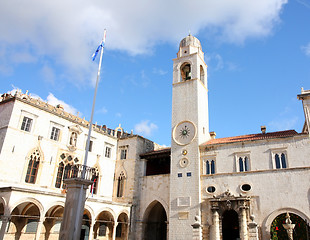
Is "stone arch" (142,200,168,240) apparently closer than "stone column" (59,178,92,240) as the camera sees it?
No

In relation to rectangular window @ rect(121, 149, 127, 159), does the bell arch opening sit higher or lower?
higher

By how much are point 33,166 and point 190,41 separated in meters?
21.9

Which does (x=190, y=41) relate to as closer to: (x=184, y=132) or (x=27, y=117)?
(x=184, y=132)

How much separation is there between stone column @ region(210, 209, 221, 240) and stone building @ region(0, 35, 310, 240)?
81 millimetres

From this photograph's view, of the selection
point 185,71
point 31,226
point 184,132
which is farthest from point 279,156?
point 31,226

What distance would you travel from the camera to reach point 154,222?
3019 centimetres

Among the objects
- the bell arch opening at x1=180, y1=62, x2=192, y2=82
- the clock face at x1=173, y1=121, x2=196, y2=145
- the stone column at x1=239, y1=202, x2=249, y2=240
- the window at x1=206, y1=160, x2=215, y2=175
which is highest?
the bell arch opening at x1=180, y1=62, x2=192, y2=82

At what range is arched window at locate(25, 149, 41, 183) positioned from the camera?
23516 mm

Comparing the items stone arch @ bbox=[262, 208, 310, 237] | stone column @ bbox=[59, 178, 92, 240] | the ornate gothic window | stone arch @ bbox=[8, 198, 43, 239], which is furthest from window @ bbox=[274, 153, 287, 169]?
stone arch @ bbox=[8, 198, 43, 239]

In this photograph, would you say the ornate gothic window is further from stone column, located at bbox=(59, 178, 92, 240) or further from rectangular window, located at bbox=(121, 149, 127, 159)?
stone column, located at bbox=(59, 178, 92, 240)

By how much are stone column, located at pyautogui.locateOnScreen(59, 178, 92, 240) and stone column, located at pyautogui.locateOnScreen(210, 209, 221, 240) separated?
47.8 feet

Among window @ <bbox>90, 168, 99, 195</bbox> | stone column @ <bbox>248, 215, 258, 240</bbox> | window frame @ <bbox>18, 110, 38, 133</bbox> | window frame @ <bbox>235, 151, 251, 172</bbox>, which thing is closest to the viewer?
stone column @ <bbox>248, 215, 258, 240</bbox>

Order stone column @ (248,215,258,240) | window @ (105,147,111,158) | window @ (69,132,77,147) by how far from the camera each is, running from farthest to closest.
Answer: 1. window @ (105,147,111,158)
2. window @ (69,132,77,147)
3. stone column @ (248,215,258,240)

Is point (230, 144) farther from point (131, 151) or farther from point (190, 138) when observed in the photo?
point (131, 151)
